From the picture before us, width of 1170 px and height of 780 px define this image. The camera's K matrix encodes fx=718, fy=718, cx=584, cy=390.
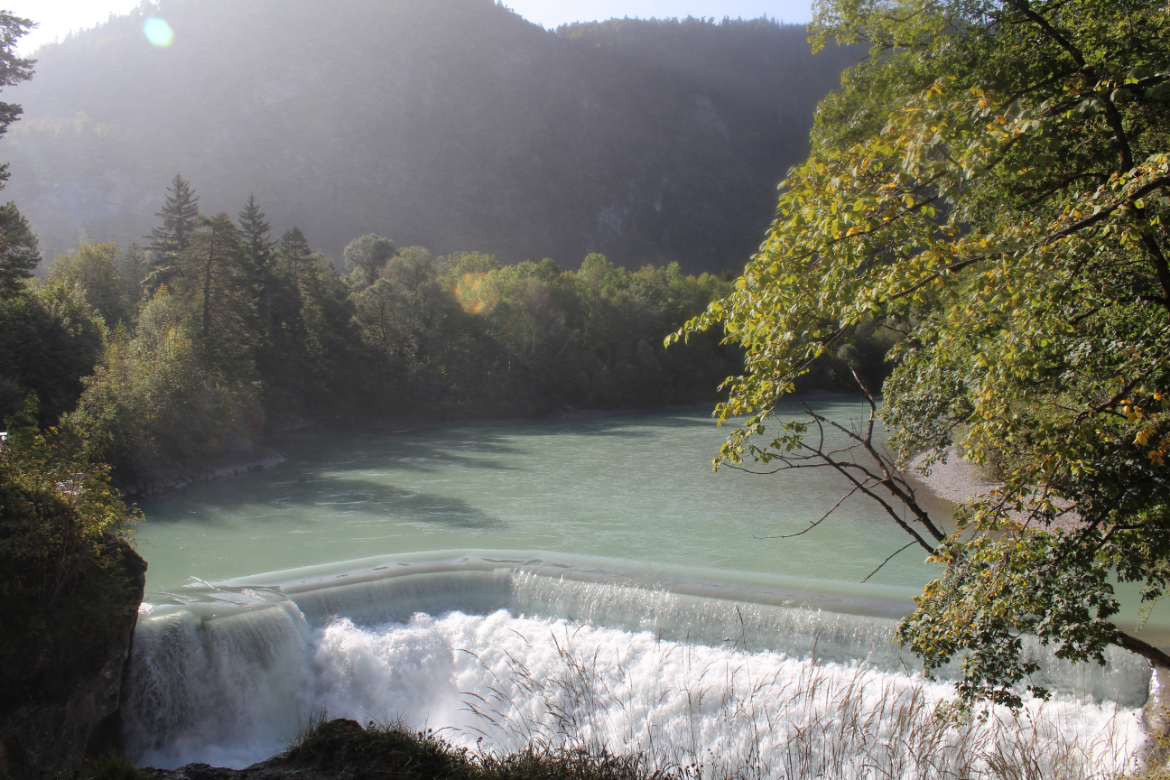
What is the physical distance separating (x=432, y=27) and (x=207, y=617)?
6534 inches

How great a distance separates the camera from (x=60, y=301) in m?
27.9

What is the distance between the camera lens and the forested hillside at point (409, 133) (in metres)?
97.1

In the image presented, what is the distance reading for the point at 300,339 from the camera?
1661 inches

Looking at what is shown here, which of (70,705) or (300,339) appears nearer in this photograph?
(70,705)

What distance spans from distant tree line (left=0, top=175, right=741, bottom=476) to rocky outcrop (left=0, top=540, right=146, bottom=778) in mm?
12069

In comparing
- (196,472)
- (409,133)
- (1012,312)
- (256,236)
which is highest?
(409,133)

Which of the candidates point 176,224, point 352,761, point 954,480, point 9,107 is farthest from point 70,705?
point 176,224

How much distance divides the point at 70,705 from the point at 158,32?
153 metres

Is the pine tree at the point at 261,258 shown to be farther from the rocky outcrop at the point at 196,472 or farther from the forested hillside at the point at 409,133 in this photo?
the forested hillside at the point at 409,133

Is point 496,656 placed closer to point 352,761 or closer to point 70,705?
point 70,705

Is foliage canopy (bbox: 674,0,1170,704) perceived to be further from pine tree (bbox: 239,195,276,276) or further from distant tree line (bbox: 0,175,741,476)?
pine tree (bbox: 239,195,276,276)

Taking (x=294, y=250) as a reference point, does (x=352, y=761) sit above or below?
below

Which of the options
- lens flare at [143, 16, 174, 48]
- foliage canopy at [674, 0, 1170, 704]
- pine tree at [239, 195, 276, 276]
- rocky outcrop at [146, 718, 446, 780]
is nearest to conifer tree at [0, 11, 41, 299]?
rocky outcrop at [146, 718, 446, 780]

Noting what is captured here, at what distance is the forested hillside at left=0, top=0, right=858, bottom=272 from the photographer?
97.1 meters
